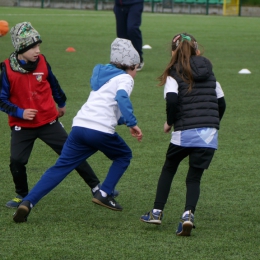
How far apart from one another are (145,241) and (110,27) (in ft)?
62.3

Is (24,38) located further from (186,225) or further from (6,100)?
(186,225)

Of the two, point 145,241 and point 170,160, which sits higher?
point 170,160

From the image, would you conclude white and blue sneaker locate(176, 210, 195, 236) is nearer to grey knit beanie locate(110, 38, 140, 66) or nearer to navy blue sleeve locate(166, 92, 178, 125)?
navy blue sleeve locate(166, 92, 178, 125)

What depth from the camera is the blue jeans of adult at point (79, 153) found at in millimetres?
4770

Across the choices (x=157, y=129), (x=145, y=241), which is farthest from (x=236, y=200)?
(x=157, y=129)

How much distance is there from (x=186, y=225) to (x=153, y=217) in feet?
0.98

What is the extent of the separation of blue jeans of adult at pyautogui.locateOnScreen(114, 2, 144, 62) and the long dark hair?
7.78 meters

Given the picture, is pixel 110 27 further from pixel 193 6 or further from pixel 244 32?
pixel 193 6

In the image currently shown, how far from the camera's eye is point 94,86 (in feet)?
16.0

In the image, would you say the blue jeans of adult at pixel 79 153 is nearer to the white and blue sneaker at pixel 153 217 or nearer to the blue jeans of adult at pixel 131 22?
the white and blue sneaker at pixel 153 217

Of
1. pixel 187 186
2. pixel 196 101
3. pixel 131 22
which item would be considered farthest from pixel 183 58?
pixel 131 22

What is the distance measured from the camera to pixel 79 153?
15.9 ft

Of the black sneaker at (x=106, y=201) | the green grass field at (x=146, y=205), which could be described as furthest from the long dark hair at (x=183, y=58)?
the black sneaker at (x=106, y=201)

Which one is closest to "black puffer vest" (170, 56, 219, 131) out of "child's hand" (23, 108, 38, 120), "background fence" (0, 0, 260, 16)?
"child's hand" (23, 108, 38, 120)
